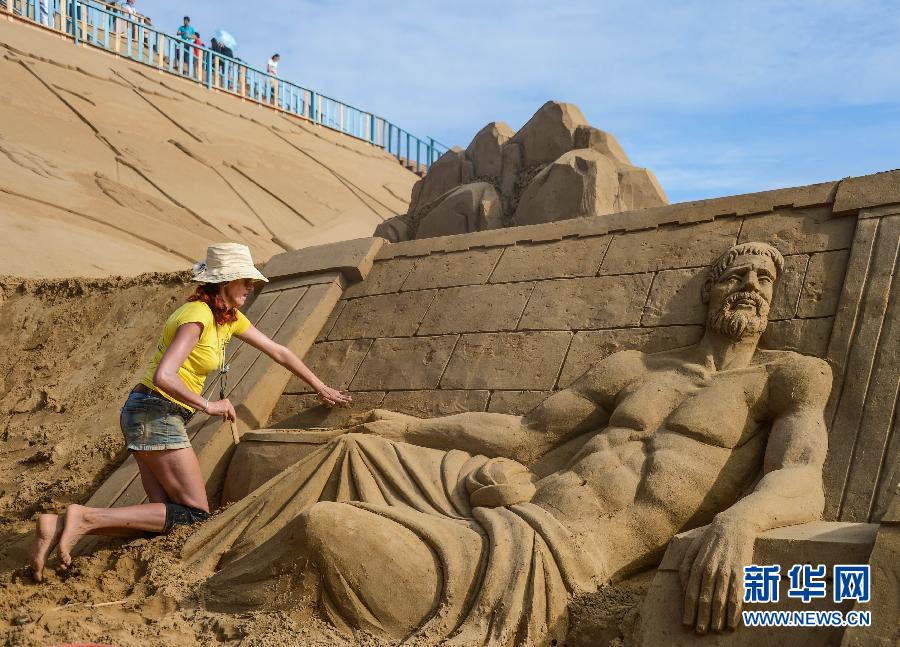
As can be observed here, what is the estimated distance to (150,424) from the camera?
4840 millimetres

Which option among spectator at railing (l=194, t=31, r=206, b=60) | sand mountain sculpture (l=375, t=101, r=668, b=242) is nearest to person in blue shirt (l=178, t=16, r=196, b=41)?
spectator at railing (l=194, t=31, r=206, b=60)

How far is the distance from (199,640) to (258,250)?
11870mm

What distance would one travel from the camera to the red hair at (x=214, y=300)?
4.98 meters

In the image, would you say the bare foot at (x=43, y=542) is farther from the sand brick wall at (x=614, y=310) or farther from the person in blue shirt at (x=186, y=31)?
the person in blue shirt at (x=186, y=31)

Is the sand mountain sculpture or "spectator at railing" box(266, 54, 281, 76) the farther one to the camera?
"spectator at railing" box(266, 54, 281, 76)

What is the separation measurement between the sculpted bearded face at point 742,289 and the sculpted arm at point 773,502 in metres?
0.32

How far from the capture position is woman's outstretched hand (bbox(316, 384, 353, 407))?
582 centimetres

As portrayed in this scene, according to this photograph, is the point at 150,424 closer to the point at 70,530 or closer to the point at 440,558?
the point at 70,530

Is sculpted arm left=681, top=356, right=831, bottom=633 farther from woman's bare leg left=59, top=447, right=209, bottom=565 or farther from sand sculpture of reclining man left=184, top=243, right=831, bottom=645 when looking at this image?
woman's bare leg left=59, top=447, right=209, bottom=565

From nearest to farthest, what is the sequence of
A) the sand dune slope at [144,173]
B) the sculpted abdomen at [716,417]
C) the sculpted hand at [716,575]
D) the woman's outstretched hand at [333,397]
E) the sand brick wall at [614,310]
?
1. the sculpted hand at [716,575]
2. the sculpted abdomen at [716,417]
3. the sand brick wall at [614,310]
4. the woman's outstretched hand at [333,397]
5. the sand dune slope at [144,173]

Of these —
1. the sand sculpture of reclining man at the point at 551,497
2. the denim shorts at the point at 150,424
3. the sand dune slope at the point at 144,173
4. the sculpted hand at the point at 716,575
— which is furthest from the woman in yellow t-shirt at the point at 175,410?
the sand dune slope at the point at 144,173

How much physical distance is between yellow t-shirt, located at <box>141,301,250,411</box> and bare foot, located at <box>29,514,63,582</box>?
772mm

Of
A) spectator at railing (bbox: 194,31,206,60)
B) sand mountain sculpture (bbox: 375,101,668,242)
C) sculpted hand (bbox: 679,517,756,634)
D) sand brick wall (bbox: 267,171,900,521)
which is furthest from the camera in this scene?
spectator at railing (bbox: 194,31,206,60)

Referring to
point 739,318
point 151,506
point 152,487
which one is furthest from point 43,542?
point 739,318
